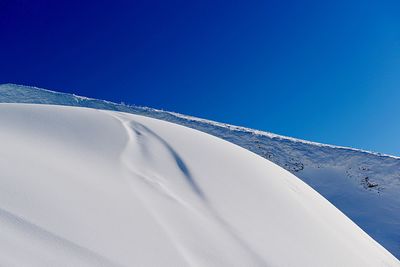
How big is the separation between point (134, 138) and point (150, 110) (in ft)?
34.2

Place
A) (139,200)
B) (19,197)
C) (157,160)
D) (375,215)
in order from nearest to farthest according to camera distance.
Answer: (19,197) < (139,200) < (157,160) < (375,215)

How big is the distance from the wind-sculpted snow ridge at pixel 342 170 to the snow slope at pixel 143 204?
5.28m

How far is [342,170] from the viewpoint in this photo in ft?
35.7

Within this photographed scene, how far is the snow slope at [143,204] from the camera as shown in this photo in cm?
186

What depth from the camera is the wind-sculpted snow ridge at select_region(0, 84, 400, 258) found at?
8873mm

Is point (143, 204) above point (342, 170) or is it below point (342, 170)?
below

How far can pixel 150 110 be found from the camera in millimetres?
14250

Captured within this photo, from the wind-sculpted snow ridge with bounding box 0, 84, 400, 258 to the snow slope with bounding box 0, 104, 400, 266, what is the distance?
5275 mm

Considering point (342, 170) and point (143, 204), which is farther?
point (342, 170)

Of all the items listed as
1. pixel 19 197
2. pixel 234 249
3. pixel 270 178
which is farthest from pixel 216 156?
pixel 19 197

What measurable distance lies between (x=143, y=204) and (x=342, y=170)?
9.28 metres

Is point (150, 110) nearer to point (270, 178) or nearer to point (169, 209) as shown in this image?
point (270, 178)

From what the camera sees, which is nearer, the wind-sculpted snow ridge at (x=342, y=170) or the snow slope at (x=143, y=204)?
the snow slope at (x=143, y=204)

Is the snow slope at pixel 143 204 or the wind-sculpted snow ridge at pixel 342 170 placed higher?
the wind-sculpted snow ridge at pixel 342 170
